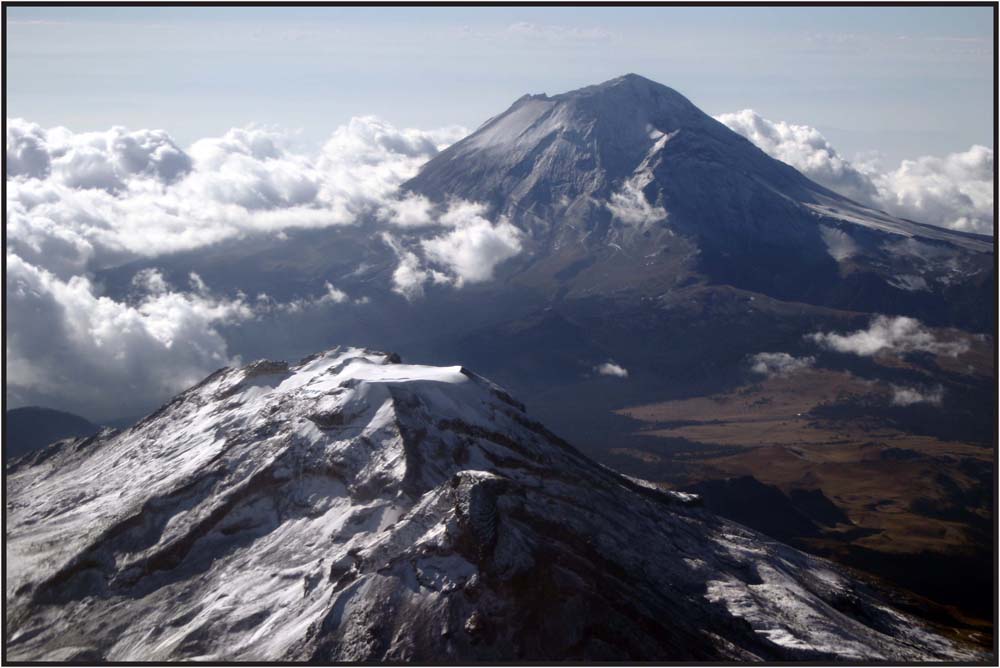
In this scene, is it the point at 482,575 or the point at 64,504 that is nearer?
the point at 482,575

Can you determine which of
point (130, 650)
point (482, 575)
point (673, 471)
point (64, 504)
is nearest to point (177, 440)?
point (64, 504)

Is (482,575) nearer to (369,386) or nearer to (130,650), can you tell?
(130,650)

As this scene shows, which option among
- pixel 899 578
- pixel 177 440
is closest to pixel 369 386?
pixel 177 440

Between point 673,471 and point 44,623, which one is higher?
point 44,623

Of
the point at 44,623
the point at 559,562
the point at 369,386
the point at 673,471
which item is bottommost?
the point at 673,471

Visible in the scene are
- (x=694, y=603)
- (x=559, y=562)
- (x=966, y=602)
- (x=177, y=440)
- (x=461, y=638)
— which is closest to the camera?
(x=461, y=638)

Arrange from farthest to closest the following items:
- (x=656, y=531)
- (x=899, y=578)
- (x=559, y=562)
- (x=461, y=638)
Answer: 1. (x=899, y=578)
2. (x=656, y=531)
3. (x=559, y=562)
4. (x=461, y=638)
